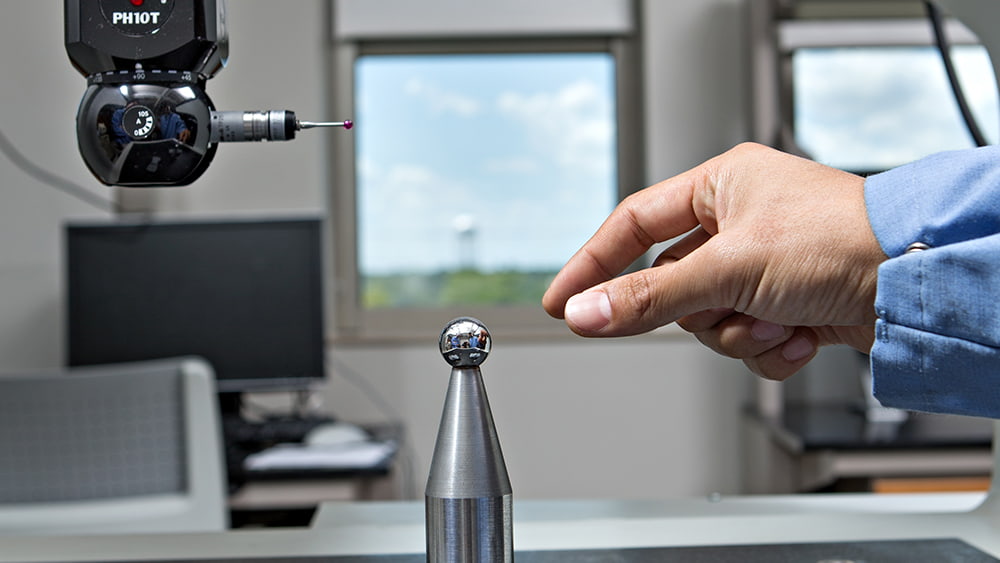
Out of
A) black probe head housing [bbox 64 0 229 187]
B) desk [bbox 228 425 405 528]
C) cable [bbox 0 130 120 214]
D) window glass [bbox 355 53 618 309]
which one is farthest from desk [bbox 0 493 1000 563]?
window glass [bbox 355 53 618 309]

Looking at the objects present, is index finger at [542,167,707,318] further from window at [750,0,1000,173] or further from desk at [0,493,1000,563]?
window at [750,0,1000,173]

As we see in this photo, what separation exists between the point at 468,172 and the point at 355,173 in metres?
0.34

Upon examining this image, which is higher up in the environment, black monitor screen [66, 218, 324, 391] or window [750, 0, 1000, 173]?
window [750, 0, 1000, 173]

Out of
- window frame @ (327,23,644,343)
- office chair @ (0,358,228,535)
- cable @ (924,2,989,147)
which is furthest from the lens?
window frame @ (327,23,644,343)

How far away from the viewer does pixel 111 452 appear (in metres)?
1.41

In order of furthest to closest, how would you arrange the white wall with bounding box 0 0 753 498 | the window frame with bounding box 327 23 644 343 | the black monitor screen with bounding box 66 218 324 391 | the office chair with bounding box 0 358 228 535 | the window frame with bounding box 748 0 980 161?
1. the window frame with bounding box 327 23 644 343
2. the white wall with bounding box 0 0 753 498
3. the window frame with bounding box 748 0 980 161
4. the black monitor screen with bounding box 66 218 324 391
5. the office chair with bounding box 0 358 228 535

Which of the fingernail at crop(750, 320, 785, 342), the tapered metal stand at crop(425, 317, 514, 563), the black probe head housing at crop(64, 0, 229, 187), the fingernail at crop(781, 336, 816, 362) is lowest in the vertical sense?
the tapered metal stand at crop(425, 317, 514, 563)

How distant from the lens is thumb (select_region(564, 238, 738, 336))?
49cm

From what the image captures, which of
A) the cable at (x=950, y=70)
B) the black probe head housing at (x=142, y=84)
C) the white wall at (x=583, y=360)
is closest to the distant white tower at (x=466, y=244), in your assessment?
the white wall at (x=583, y=360)

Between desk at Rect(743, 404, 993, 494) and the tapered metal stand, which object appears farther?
desk at Rect(743, 404, 993, 494)

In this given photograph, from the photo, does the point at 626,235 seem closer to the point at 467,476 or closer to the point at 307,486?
the point at 467,476

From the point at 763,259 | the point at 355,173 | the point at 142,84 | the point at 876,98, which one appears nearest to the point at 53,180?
the point at 355,173

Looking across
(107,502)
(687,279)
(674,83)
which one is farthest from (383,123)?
(687,279)

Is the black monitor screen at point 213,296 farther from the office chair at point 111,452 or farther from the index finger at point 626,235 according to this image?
the index finger at point 626,235
